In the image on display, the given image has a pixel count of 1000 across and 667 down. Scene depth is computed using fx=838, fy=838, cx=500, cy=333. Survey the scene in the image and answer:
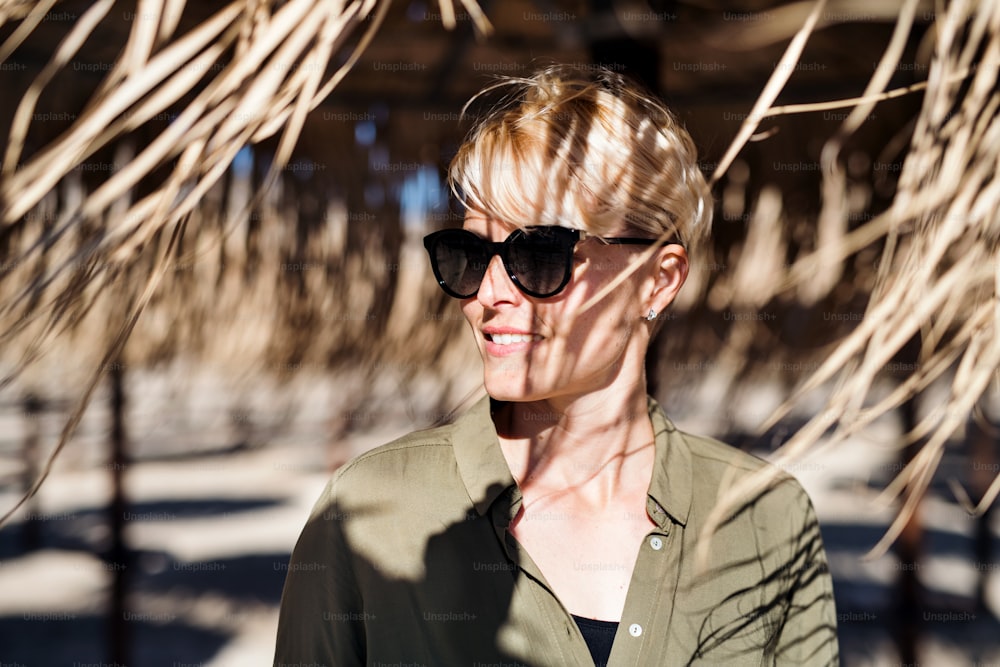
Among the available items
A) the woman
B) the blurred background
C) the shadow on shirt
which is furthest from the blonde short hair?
the blurred background

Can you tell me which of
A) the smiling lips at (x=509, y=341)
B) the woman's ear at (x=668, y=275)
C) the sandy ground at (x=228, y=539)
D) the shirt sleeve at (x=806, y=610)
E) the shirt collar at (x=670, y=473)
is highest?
the woman's ear at (x=668, y=275)

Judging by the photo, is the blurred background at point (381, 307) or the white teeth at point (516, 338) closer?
the white teeth at point (516, 338)

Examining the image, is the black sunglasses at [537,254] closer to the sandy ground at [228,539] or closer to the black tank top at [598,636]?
the black tank top at [598,636]

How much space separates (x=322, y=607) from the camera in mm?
703

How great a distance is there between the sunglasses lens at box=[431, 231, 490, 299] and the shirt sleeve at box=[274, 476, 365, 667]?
0.24m

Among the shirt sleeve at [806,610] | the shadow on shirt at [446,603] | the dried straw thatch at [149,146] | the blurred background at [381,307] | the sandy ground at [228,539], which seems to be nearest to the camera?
the dried straw thatch at [149,146]

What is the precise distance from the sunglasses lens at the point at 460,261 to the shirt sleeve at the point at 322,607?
241mm

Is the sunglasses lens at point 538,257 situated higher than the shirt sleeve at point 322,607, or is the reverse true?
the sunglasses lens at point 538,257

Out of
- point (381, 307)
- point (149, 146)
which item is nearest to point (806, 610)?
point (149, 146)

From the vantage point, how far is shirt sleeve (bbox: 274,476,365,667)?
70cm

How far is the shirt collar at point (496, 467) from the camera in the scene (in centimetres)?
75

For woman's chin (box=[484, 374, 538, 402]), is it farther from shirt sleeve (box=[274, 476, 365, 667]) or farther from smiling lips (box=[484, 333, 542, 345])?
shirt sleeve (box=[274, 476, 365, 667])

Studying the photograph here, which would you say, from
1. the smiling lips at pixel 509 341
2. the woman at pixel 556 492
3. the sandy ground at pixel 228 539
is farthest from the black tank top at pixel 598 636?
the sandy ground at pixel 228 539

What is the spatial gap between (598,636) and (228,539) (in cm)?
255
